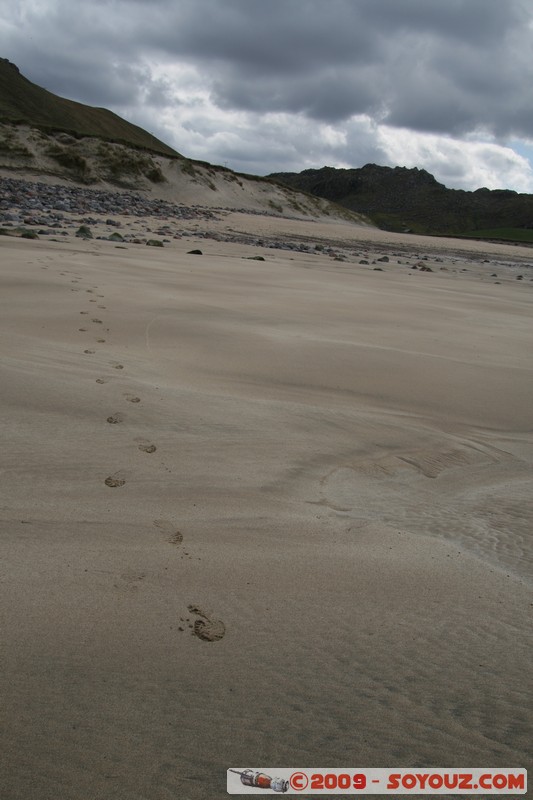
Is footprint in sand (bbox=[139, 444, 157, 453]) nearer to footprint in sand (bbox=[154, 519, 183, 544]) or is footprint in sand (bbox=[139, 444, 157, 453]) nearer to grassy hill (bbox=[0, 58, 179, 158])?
footprint in sand (bbox=[154, 519, 183, 544])

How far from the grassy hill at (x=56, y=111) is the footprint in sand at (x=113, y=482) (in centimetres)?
8744

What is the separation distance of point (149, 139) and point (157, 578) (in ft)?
366

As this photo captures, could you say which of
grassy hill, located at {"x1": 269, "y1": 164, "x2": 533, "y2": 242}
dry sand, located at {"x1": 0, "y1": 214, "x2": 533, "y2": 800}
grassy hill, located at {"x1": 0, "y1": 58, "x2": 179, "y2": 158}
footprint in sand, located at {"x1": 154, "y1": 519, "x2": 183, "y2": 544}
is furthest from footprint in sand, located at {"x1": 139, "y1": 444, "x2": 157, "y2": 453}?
grassy hill, located at {"x1": 0, "y1": 58, "x2": 179, "y2": 158}

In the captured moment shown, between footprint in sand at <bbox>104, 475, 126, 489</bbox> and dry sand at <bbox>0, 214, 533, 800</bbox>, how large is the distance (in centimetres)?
3

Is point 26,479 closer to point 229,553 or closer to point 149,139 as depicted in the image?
point 229,553

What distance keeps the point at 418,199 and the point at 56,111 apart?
56710 millimetres

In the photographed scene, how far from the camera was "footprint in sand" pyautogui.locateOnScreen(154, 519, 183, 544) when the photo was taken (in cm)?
199

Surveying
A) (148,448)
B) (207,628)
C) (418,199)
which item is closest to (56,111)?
(418,199)

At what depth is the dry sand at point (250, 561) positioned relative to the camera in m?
1.33

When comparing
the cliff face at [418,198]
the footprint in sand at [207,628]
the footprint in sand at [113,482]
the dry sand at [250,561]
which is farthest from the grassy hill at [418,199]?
the footprint in sand at [207,628]

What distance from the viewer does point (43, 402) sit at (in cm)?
291

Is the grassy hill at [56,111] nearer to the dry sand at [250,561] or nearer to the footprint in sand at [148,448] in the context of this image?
the dry sand at [250,561]

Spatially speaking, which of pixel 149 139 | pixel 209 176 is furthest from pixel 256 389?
pixel 149 139

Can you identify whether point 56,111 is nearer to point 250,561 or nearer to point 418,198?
point 418,198
